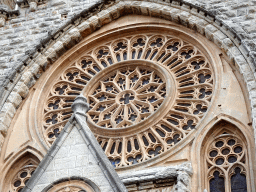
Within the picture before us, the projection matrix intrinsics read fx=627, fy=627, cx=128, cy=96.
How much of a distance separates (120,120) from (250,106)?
9.40 feet

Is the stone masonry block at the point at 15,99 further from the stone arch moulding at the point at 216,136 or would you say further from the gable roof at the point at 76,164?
the stone arch moulding at the point at 216,136

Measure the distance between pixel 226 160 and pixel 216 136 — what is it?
58 centimetres

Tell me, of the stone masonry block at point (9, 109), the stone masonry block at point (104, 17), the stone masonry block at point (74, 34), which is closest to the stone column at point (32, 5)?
the stone masonry block at point (74, 34)

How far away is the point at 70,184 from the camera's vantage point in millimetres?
9594

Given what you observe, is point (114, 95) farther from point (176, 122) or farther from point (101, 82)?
point (176, 122)

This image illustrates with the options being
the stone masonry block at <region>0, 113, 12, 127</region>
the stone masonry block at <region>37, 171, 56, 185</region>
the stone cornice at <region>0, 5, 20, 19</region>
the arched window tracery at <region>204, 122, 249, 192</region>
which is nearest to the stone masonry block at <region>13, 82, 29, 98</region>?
the stone masonry block at <region>0, 113, 12, 127</region>

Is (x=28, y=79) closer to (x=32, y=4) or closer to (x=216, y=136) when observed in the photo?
(x=32, y=4)

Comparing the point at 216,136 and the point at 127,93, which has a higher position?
the point at 127,93

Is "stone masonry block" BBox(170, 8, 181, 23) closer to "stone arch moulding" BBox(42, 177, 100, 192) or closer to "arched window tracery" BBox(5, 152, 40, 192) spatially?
"arched window tracery" BBox(5, 152, 40, 192)

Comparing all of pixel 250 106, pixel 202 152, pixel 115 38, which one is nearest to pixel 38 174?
pixel 202 152

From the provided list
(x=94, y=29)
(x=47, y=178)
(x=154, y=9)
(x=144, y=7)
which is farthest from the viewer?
(x=94, y=29)

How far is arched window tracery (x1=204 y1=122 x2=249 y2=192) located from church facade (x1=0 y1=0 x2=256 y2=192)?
20 millimetres

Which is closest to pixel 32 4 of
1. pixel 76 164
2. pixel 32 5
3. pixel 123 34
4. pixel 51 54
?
pixel 32 5

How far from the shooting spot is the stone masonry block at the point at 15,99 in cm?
1403
